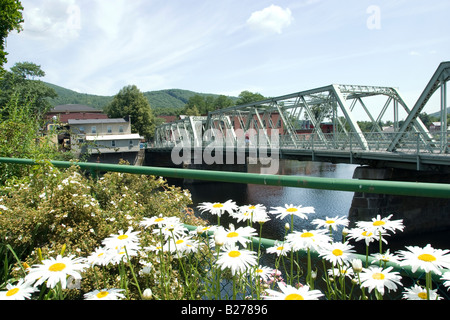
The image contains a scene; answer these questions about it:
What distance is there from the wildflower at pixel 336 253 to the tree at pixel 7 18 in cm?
1163

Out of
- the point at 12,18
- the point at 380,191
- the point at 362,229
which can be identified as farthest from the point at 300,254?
the point at 12,18

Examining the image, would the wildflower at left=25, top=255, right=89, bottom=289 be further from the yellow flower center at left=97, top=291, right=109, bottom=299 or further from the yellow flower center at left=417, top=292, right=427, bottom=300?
the yellow flower center at left=417, top=292, right=427, bottom=300

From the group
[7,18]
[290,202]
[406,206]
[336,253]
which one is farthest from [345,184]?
[290,202]

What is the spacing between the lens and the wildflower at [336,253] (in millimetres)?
1491

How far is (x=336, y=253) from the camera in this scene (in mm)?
1522

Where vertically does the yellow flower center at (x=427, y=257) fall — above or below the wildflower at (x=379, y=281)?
above

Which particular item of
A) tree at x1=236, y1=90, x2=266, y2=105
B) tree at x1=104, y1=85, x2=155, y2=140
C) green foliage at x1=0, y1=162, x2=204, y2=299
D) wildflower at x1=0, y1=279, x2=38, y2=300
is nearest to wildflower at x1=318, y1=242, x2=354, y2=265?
green foliage at x1=0, y1=162, x2=204, y2=299

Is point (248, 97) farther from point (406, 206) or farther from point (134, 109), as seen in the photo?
point (406, 206)

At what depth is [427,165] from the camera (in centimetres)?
1443

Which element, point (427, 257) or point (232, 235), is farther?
point (232, 235)

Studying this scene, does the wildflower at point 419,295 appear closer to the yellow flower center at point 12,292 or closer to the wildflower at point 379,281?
the wildflower at point 379,281

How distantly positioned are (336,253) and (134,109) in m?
72.6

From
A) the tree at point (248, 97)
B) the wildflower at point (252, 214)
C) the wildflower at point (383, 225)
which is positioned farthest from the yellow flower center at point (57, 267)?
the tree at point (248, 97)

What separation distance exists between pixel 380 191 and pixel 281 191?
32.1 meters
